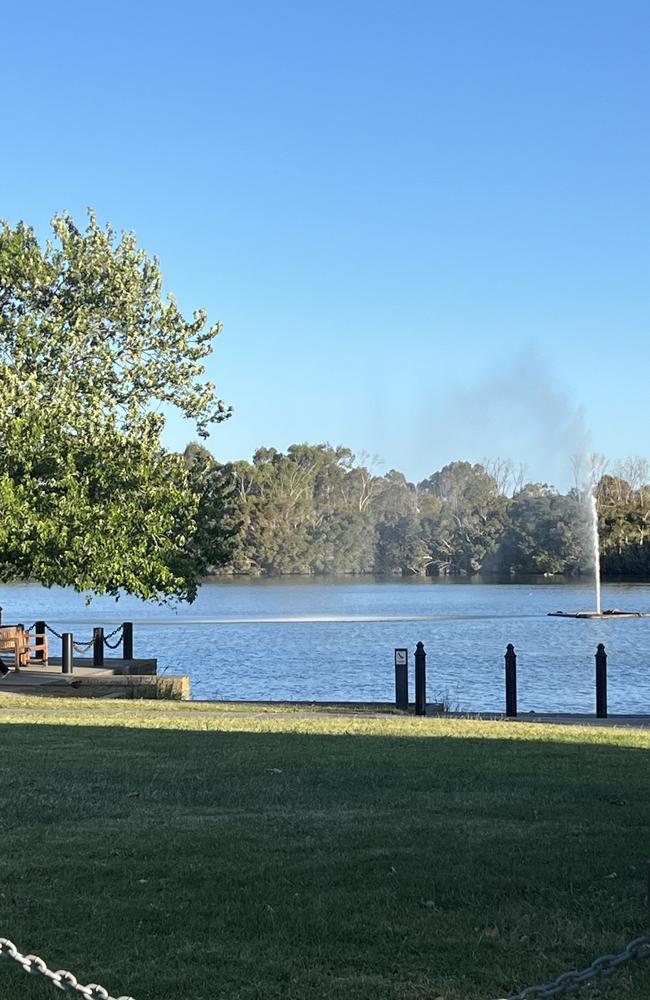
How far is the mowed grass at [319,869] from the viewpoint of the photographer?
18.6 feet

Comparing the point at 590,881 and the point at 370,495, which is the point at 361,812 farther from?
the point at 370,495

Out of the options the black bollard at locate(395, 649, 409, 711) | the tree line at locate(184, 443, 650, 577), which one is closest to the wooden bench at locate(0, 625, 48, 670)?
the black bollard at locate(395, 649, 409, 711)

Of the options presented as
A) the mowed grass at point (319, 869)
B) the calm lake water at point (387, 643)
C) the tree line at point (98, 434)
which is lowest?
the calm lake water at point (387, 643)

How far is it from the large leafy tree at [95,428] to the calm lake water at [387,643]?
20.2 ft

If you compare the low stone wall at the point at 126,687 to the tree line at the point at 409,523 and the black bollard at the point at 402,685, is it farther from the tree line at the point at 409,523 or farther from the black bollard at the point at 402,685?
the tree line at the point at 409,523

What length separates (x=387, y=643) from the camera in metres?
50.5

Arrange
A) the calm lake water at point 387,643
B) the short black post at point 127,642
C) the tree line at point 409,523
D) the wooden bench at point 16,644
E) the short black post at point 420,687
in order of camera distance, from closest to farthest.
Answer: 1. the short black post at point 420,687
2. the wooden bench at point 16,644
3. the calm lake water at point 387,643
4. the short black post at point 127,642
5. the tree line at point 409,523

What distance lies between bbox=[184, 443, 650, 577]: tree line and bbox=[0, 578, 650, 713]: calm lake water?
2076cm

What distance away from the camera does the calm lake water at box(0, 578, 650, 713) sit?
31641mm

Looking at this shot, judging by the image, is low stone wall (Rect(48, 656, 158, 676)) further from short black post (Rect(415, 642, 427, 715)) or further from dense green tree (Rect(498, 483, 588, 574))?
dense green tree (Rect(498, 483, 588, 574))

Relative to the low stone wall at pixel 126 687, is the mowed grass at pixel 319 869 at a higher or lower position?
higher

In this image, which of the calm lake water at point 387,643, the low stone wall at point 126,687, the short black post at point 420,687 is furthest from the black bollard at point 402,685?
the low stone wall at point 126,687

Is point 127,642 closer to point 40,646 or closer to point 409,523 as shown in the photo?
point 40,646

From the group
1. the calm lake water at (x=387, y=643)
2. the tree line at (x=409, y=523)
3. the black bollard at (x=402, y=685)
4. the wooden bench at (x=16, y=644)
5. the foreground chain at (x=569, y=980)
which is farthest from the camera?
the tree line at (x=409, y=523)
